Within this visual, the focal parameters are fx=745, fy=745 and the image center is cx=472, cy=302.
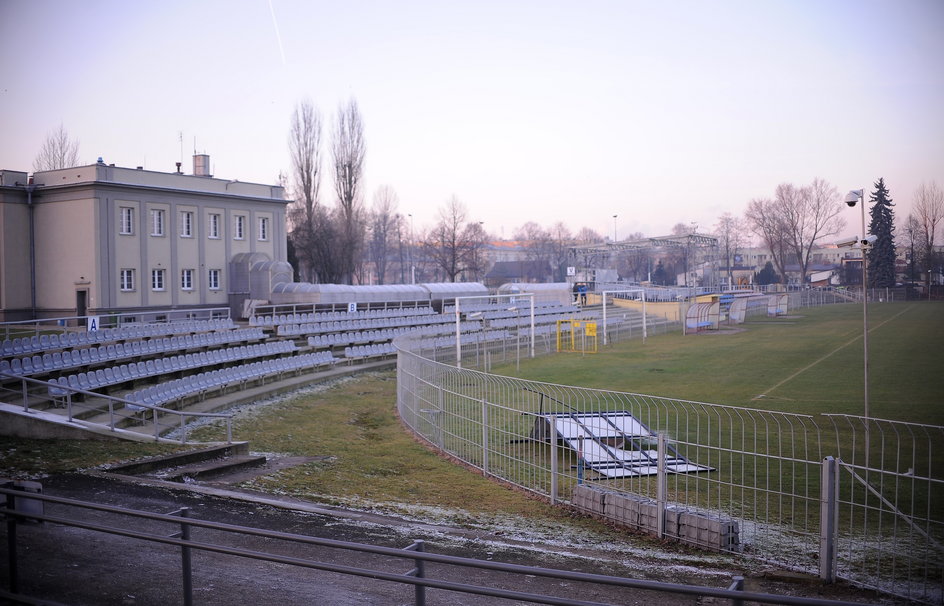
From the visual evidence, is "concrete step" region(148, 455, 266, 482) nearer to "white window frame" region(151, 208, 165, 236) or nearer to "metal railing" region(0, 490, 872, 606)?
"metal railing" region(0, 490, 872, 606)

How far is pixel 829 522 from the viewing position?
7.47 m

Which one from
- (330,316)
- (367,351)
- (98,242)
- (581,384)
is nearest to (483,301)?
(330,316)

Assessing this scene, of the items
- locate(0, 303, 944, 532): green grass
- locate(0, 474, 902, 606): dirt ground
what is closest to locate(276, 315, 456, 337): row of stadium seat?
locate(0, 303, 944, 532): green grass

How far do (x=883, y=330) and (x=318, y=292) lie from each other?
98.7 feet

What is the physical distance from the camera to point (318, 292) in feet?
138

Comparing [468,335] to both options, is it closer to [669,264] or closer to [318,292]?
[318,292]

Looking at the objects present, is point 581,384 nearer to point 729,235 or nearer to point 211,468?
point 211,468

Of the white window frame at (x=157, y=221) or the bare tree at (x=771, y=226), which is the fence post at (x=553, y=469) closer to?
the white window frame at (x=157, y=221)

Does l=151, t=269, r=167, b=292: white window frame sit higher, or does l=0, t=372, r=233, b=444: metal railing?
l=151, t=269, r=167, b=292: white window frame

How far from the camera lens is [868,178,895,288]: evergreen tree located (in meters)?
45.7

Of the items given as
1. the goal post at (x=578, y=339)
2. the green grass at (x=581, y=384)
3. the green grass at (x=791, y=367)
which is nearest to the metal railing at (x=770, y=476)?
the green grass at (x=581, y=384)

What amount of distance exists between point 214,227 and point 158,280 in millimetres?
5267

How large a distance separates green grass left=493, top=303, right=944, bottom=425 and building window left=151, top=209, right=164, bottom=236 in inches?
854

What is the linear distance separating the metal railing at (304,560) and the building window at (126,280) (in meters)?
32.4
